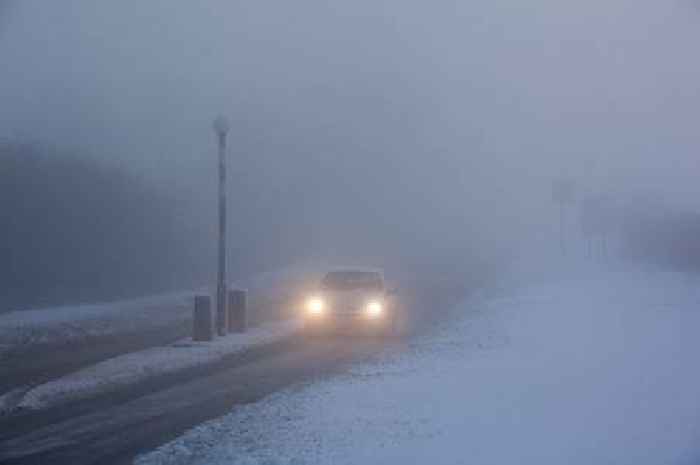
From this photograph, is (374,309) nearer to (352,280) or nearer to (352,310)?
(352,310)

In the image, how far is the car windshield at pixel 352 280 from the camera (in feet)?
92.6

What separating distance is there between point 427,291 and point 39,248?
1852 centimetres

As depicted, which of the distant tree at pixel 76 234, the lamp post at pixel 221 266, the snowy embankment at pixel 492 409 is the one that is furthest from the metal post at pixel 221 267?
the distant tree at pixel 76 234

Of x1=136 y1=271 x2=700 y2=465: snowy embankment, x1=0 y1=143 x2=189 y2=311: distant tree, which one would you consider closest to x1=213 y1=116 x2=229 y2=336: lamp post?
x1=136 y1=271 x2=700 y2=465: snowy embankment

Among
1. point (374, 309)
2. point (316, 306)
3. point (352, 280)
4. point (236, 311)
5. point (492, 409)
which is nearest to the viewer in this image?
point (492, 409)

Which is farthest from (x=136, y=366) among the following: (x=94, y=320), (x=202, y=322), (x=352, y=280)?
(x=94, y=320)

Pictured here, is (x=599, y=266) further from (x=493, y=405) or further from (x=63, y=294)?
(x=493, y=405)

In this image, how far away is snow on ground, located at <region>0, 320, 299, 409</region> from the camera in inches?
635

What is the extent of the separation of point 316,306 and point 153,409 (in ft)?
42.2

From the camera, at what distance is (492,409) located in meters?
13.1

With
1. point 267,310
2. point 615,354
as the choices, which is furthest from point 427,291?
point 615,354

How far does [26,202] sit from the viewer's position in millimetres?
51781

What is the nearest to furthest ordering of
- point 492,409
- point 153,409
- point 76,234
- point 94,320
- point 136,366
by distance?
1. point 492,409
2. point 153,409
3. point 136,366
4. point 94,320
5. point 76,234

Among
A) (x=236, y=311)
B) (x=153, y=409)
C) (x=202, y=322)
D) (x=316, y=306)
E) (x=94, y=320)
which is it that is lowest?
(x=153, y=409)
